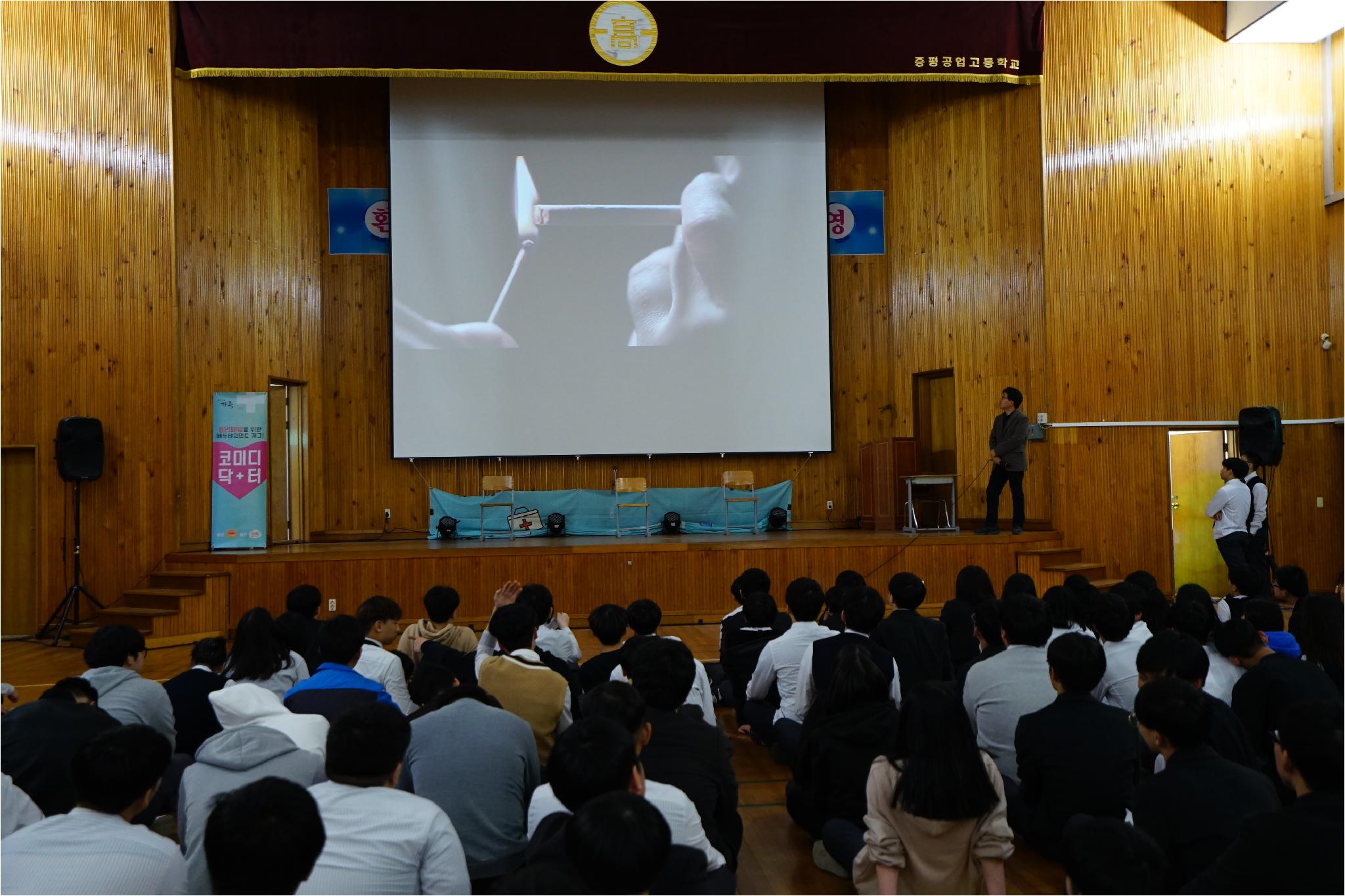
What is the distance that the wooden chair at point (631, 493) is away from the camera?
33.2ft

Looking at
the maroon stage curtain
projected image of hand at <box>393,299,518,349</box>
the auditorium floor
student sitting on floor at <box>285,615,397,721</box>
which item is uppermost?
the maroon stage curtain

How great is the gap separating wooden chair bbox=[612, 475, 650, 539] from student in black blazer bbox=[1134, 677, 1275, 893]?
7569mm

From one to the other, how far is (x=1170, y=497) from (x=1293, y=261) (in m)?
2.65

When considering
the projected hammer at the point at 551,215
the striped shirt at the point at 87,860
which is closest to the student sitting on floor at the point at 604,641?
the striped shirt at the point at 87,860

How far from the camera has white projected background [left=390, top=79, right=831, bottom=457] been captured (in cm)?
1077

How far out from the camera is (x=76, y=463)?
27.1 feet

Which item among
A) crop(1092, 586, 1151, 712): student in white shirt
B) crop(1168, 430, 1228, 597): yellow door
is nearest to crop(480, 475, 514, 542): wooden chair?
crop(1168, 430, 1228, 597): yellow door

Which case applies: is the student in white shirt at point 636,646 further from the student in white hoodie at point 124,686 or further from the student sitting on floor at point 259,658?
the student in white hoodie at point 124,686

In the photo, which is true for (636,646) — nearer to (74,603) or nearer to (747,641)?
(747,641)

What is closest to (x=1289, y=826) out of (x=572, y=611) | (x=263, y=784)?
(x=263, y=784)

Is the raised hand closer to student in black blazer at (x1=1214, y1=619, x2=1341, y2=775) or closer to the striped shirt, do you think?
the striped shirt

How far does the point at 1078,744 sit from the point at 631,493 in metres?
8.02

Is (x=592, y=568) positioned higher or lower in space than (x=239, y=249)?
lower

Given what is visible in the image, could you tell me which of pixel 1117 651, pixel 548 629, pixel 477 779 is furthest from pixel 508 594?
pixel 1117 651
